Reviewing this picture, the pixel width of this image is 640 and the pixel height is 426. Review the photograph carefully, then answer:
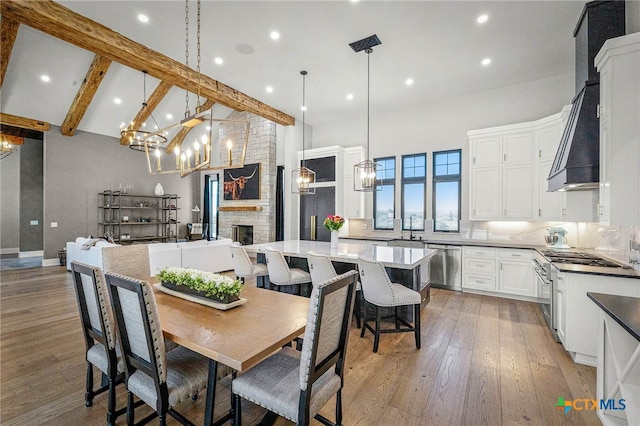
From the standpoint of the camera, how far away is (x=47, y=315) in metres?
3.84

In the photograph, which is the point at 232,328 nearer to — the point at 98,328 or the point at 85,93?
the point at 98,328

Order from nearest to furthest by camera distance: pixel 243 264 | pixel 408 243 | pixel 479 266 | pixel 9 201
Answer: pixel 243 264
pixel 479 266
pixel 408 243
pixel 9 201

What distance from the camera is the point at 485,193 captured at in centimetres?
502

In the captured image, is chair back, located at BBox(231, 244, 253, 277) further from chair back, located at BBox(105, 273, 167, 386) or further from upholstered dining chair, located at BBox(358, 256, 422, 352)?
A: chair back, located at BBox(105, 273, 167, 386)

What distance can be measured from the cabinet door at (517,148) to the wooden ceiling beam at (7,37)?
8.00m

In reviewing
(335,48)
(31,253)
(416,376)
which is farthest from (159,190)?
(416,376)

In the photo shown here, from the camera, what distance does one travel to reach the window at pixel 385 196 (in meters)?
6.35

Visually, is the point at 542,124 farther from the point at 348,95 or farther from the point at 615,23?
the point at 348,95

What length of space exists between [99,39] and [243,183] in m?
4.29

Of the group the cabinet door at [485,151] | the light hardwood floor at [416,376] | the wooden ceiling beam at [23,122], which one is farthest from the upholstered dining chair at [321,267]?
the wooden ceiling beam at [23,122]

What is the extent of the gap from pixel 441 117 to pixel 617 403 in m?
5.21

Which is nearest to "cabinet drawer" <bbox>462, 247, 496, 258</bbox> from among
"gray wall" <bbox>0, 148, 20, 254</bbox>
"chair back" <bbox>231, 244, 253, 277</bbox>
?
"chair back" <bbox>231, 244, 253, 277</bbox>

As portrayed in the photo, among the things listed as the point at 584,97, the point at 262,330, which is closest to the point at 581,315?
the point at 584,97

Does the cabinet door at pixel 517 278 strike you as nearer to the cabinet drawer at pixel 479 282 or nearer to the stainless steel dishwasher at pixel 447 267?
the cabinet drawer at pixel 479 282
